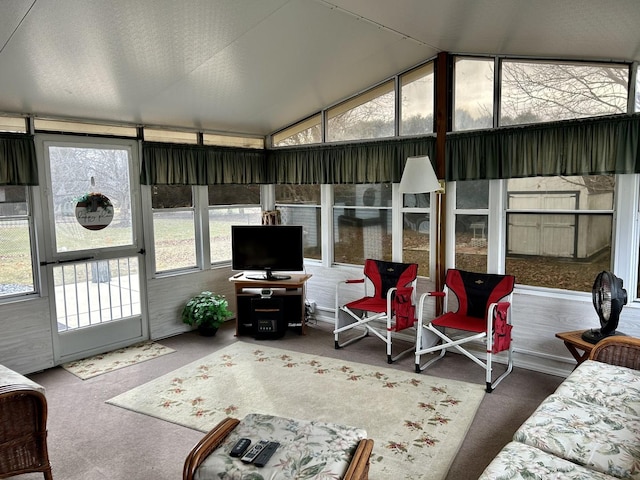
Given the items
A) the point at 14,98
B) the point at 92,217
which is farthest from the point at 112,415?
the point at 14,98

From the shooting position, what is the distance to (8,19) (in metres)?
2.57

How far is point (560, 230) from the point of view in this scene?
3.91 meters

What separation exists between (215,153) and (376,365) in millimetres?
2969

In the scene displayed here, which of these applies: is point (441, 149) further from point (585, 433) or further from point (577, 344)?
point (585, 433)

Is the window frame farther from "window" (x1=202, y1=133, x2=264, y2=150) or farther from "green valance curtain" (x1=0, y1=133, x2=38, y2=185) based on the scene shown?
"window" (x1=202, y1=133, x2=264, y2=150)

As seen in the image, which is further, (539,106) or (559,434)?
(539,106)

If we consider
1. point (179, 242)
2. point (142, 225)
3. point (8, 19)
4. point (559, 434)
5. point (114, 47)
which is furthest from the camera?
point (179, 242)

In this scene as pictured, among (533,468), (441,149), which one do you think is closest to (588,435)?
(533,468)

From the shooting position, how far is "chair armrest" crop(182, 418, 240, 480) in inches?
81.0

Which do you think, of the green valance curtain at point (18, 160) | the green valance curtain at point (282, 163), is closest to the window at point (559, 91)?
the green valance curtain at point (282, 163)

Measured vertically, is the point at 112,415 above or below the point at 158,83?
below

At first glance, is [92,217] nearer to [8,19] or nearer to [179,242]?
[179,242]

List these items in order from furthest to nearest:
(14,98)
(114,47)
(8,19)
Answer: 1. (14,98)
2. (114,47)
3. (8,19)

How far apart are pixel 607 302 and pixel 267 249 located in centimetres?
326
